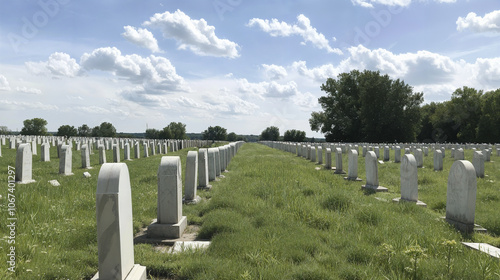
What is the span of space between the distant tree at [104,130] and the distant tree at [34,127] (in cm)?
1920

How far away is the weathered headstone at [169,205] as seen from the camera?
5.10 m

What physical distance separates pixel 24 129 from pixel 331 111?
102m

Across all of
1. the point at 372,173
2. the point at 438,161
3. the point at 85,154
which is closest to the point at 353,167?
the point at 372,173


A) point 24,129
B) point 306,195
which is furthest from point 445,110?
point 24,129

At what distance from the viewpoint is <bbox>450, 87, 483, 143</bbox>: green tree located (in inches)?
2337

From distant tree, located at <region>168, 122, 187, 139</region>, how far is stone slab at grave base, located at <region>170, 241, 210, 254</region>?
11476cm

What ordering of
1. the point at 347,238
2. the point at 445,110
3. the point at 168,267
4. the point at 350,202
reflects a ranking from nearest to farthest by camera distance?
1. the point at 168,267
2. the point at 347,238
3. the point at 350,202
4. the point at 445,110

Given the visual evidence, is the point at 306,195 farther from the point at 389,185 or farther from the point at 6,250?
the point at 6,250

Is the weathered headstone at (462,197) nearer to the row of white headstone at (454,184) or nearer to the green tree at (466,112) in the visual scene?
the row of white headstone at (454,184)

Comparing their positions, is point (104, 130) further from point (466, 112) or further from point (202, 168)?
point (202, 168)

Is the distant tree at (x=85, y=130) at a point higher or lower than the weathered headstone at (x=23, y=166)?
higher

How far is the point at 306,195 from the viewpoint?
728cm

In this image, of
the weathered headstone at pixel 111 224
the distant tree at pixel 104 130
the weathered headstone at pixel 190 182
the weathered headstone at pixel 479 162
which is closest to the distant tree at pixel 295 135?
the distant tree at pixel 104 130

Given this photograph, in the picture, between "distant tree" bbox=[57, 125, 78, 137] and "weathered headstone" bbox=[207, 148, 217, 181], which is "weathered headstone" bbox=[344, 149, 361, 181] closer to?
"weathered headstone" bbox=[207, 148, 217, 181]
